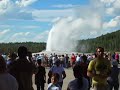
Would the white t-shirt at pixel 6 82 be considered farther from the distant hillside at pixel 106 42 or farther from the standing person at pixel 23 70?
the distant hillside at pixel 106 42

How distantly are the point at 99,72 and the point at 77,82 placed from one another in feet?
8.05

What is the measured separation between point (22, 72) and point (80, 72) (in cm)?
121

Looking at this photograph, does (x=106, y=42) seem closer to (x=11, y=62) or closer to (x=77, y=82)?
(x=11, y=62)

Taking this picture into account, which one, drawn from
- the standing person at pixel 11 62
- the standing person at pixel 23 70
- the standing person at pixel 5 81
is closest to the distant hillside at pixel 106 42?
the standing person at pixel 11 62

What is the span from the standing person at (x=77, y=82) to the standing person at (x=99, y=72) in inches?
84.2

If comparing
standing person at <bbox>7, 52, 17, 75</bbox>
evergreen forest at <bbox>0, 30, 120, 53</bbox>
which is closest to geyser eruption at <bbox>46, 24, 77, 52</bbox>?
evergreen forest at <bbox>0, 30, 120, 53</bbox>

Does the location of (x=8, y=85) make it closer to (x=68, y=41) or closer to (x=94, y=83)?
(x=94, y=83)

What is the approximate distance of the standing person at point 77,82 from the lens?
8422 mm

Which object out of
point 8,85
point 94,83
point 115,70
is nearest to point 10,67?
point 8,85

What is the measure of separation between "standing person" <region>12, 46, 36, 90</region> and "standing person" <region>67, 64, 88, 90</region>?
0.85m

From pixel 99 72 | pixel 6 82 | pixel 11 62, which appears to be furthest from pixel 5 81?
pixel 99 72

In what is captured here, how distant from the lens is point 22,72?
8805 mm

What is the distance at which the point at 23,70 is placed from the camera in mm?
8820

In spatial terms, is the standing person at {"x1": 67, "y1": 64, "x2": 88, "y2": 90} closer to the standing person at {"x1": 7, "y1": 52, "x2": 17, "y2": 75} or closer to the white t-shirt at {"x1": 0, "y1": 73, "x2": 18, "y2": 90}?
the standing person at {"x1": 7, "y1": 52, "x2": 17, "y2": 75}
